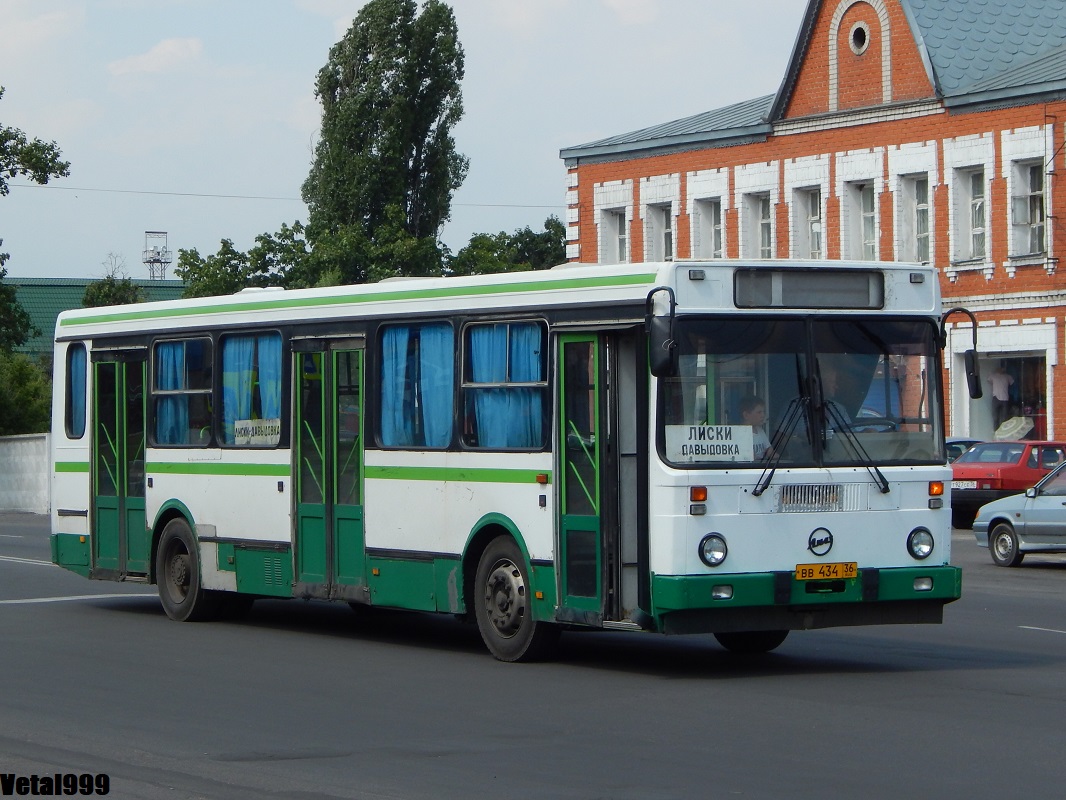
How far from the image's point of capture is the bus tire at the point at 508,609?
1354 centimetres

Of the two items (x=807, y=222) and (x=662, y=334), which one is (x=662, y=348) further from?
(x=807, y=222)

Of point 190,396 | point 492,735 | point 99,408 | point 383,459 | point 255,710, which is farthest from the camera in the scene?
point 99,408

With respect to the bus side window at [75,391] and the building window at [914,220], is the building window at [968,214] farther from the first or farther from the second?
the bus side window at [75,391]

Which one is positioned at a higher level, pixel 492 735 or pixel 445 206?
pixel 445 206

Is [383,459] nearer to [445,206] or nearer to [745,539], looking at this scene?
[745,539]

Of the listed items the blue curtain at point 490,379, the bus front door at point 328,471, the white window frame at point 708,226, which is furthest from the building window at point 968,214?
the blue curtain at point 490,379

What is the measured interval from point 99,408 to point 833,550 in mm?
8492

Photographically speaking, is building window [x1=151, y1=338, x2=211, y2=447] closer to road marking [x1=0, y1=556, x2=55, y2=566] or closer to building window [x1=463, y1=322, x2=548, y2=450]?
building window [x1=463, y1=322, x2=548, y2=450]

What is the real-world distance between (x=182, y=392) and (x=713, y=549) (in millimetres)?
6675

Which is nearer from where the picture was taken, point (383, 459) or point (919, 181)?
point (383, 459)

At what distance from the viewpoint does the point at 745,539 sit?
12656 mm

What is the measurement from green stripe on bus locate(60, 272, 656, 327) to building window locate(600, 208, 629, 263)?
33.3 meters

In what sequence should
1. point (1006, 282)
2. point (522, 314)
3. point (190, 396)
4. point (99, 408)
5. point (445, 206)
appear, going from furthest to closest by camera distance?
point (445, 206)
point (1006, 282)
point (99, 408)
point (190, 396)
point (522, 314)

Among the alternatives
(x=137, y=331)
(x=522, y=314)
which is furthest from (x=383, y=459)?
(x=137, y=331)
